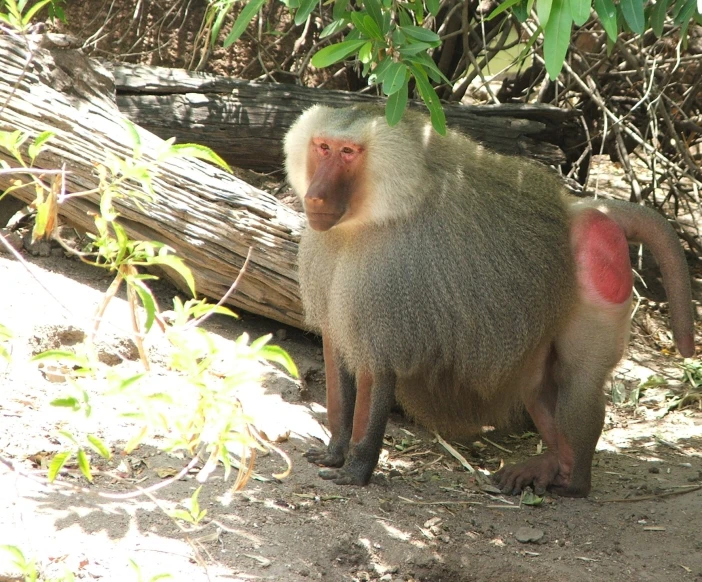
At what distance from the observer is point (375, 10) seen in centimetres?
306

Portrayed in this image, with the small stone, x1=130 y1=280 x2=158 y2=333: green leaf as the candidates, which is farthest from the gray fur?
x1=130 y1=280 x2=158 y2=333: green leaf

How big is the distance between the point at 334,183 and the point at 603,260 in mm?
1327

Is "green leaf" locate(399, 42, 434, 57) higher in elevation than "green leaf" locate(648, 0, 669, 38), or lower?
lower

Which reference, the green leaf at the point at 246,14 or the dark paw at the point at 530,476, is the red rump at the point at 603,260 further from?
the green leaf at the point at 246,14

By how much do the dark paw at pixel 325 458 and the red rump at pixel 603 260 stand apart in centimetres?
138

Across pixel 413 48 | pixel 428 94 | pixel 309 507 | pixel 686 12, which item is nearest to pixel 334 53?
pixel 413 48

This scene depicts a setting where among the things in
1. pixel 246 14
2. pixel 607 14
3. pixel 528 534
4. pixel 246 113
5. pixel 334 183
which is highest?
pixel 607 14

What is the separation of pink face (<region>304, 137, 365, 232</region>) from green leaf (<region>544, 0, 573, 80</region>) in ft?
3.59

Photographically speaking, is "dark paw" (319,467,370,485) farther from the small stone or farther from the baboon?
the small stone

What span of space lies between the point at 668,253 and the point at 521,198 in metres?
→ 0.75

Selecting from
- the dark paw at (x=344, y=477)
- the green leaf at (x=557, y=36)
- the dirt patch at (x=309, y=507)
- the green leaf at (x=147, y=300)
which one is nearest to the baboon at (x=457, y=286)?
the dark paw at (x=344, y=477)

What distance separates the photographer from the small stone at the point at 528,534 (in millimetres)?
3699

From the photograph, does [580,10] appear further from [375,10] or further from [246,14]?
[246,14]

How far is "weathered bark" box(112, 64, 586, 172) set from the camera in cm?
502
